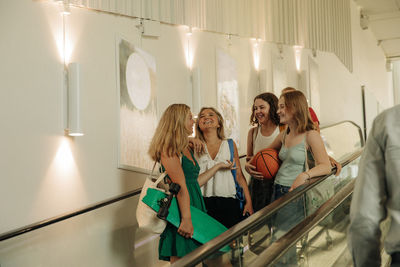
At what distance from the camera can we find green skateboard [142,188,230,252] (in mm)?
3193

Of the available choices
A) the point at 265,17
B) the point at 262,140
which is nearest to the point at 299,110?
the point at 262,140

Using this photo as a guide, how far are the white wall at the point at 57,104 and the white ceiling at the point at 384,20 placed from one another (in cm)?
1052

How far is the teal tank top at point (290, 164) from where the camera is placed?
11.8ft

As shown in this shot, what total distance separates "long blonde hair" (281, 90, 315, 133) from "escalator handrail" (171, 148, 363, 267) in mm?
444

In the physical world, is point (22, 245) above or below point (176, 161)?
below

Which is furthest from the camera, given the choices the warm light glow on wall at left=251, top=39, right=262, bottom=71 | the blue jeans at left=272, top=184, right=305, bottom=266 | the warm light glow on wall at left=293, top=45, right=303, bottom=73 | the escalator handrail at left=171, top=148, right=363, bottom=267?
the warm light glow on wall at left=293, top=45, right=303, bottom=73

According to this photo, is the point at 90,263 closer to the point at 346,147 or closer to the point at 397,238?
the point at 397,238

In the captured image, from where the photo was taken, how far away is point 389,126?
4.91 ft

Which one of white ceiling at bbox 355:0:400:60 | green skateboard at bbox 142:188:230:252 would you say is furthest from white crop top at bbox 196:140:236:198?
white ceiling at bbox 355:0:400:60

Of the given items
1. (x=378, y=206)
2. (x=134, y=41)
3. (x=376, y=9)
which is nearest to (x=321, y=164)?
(x=378, y=206)

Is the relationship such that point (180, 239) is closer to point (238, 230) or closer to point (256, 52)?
point (238, 230)

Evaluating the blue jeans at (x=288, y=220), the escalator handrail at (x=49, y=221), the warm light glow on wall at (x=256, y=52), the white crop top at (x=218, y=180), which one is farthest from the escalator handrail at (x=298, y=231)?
the warm light glow on wall at (x=256, y=52)

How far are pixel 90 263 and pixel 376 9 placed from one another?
46.4ft

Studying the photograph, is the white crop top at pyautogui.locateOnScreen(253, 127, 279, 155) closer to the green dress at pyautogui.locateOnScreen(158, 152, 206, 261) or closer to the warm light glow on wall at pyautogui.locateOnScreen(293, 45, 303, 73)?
the green dress at pyautogui.locateOnScreen(158, 152, 206, 261)
